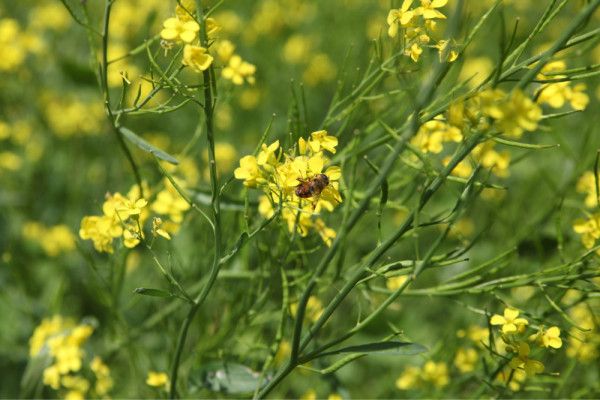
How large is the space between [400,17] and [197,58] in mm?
426

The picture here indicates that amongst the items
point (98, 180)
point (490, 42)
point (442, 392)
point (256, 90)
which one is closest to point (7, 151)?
point (98, 180)

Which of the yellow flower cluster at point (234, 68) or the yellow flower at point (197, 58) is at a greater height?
the yellow flower at point (197, 58)

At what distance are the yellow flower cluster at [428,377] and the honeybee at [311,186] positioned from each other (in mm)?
804

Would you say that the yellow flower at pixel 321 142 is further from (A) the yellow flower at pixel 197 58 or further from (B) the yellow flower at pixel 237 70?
(B) the yellow flower at pixel 237 70

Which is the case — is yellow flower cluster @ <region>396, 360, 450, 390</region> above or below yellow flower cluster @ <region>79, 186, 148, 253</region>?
below

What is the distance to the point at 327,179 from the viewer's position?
1.15 meters

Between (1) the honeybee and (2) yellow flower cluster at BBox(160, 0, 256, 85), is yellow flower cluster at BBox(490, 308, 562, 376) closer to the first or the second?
(1) the honeybee

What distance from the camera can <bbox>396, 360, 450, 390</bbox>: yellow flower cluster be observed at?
1707mm

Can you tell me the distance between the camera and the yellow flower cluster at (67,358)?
167 centimetres

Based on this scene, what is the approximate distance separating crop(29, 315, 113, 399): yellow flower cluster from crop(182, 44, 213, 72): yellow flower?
974 mm

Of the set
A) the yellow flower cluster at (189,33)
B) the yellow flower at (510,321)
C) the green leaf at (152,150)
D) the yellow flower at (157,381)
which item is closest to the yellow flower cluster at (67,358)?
the yellow flower at (157,381)

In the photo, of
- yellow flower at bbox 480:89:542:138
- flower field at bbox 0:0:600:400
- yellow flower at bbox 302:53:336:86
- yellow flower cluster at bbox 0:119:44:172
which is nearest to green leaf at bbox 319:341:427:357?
flower field at bbox 0:0:600:400

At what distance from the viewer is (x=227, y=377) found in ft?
4.68

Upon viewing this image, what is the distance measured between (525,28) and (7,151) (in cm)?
347
